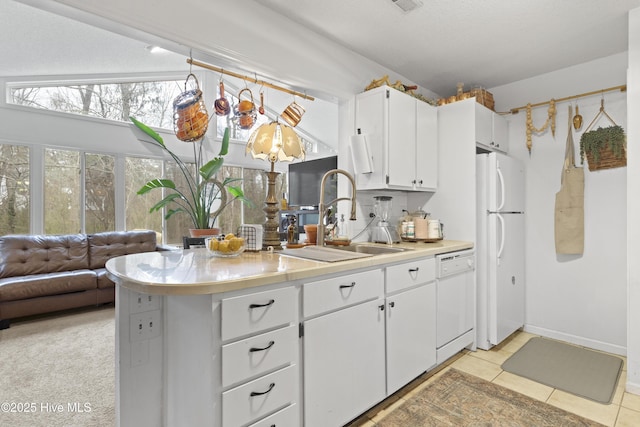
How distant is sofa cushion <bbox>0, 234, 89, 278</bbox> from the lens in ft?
→ 12.2

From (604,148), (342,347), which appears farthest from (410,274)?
(604,148)

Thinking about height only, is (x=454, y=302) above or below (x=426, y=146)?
below

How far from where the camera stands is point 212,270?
143 cm

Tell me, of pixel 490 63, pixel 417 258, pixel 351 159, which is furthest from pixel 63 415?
pixel 490 63

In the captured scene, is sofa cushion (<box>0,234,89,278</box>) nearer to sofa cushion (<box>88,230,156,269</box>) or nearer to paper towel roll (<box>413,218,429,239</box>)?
sofa cushion (<box>88,230,156,269</box>)

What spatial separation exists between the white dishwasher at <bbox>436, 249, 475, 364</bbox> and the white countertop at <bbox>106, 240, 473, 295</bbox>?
59 cm

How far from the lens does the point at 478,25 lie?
2.39 metres

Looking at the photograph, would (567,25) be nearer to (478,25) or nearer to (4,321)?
(478,25)

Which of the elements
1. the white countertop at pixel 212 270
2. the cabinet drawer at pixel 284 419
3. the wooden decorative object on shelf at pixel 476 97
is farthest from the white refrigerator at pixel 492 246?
the cabinet drawer at pixel 284 419

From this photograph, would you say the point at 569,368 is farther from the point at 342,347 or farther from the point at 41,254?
the point at 41,254

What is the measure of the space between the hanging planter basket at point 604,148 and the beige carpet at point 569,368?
1.60 meters

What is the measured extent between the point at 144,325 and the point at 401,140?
7.20ft

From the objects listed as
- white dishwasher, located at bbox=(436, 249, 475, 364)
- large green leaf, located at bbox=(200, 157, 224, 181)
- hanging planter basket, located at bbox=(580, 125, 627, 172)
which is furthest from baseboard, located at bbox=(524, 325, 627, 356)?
large green leaf, located at bbox=(200, 157, 224, 181)

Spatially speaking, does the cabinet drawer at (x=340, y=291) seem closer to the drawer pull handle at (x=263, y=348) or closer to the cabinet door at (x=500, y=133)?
the drawer pull handle at (x=263, y=348)
